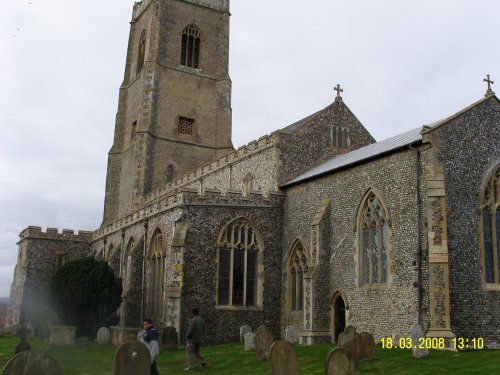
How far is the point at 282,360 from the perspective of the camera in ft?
38.9

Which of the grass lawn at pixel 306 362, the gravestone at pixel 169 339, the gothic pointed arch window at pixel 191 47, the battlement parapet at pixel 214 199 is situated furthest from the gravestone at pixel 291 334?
the gothic pointed arch window at pixel 191 47

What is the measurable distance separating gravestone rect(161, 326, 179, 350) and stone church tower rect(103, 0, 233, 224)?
59.0 ft

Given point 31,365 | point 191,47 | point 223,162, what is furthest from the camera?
point 191,47

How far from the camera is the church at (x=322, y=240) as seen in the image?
18.2 meters

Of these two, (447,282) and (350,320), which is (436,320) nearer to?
(447,282)

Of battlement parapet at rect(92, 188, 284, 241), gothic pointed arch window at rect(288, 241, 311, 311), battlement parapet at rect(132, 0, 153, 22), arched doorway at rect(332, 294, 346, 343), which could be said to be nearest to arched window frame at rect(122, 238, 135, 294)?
battlement parapet at rect(92, 188, 284, 241)

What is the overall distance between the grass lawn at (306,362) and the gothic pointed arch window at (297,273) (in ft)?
11.9

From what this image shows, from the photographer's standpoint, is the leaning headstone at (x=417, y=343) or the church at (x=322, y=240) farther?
the church at (x=322, y=240)

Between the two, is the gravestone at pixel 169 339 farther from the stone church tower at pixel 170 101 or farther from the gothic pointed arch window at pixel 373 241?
the stone church tower at pixel 170 101

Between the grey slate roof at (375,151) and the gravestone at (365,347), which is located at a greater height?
the grey slate roof at (375,151)

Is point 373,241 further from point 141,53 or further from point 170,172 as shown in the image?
point 141,53

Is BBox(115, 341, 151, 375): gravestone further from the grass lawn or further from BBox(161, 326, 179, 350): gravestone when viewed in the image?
BBox(161, 326, 179, 350): gravestone

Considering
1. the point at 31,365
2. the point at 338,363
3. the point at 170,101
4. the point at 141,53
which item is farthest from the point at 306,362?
the point at 141,53

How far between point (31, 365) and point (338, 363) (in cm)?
568
